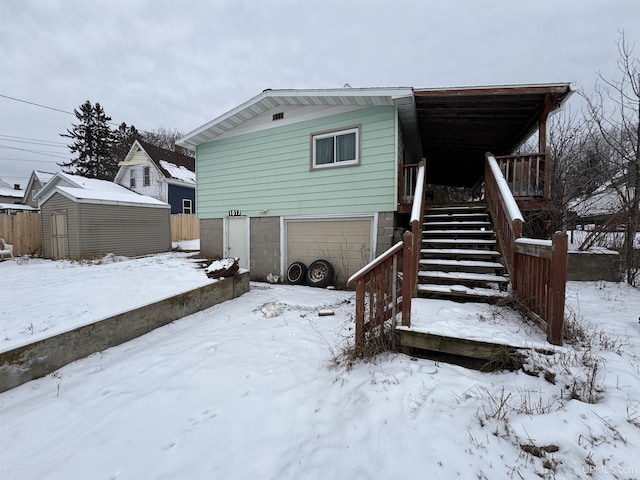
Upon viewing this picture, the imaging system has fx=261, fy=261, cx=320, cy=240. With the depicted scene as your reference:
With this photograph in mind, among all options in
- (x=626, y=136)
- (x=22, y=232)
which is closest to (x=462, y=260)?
(x=626, y=136)

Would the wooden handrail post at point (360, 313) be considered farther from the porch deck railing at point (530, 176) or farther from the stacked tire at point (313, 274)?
the porch deck railing at point (530, 176)

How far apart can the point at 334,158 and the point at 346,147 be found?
17.0 inches

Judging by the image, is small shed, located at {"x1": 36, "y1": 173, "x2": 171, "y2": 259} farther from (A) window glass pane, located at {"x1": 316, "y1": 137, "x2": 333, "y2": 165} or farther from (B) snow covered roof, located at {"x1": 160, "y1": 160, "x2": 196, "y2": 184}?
(A) window glass pane, located at {"x1": 316, "y1": 137, "x2": 333, "y2": 165}

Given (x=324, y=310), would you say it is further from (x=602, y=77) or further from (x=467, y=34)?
(x=467, y=34)

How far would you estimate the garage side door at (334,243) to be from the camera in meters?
7.08

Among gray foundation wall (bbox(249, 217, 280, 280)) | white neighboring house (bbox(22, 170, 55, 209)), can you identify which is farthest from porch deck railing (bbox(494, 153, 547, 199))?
white neighboring house (bbox(22, 170, 55, 209))

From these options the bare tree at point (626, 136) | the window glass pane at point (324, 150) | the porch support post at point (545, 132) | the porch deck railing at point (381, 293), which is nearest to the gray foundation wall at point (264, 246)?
the window glass pane at point (324, 150)

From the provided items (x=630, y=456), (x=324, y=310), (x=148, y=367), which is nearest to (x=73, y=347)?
(x=148, y=367)

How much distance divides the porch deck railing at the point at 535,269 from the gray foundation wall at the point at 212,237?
27.0 ft

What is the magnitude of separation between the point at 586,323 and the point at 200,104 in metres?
45.6

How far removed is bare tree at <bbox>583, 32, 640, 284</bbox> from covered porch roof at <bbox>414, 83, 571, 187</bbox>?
1539mm

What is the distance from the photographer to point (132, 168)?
64.0 feet

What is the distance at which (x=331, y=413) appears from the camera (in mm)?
2205

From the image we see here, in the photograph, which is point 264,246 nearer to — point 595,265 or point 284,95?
point 284,95
